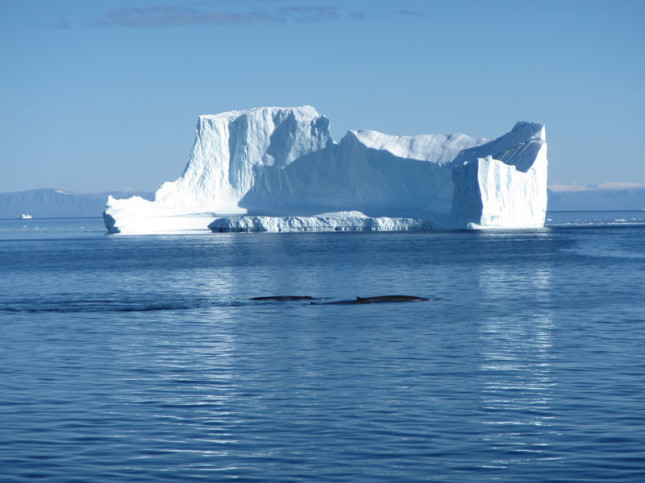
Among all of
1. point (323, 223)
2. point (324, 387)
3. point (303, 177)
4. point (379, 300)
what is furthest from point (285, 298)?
point (303, 177)

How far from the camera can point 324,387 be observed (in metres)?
12.5

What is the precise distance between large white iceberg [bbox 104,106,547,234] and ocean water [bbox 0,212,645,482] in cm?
5268

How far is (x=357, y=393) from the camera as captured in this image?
472 inches

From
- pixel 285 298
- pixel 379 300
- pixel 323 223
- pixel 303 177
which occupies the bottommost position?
pixel 285 298

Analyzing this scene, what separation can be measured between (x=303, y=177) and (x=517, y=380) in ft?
239

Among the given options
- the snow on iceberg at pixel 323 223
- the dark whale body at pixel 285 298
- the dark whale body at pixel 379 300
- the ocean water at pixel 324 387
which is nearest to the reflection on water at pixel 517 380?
the ocean water at pixel 324 387

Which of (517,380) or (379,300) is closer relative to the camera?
(517,380)

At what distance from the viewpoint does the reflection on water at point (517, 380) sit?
9.39 meters

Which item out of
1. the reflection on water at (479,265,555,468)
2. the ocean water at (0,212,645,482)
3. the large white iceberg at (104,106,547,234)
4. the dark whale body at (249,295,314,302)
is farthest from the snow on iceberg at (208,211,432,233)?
the reflection on water at (479,265,555,468)

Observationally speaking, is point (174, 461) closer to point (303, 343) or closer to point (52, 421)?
point (52, 421)

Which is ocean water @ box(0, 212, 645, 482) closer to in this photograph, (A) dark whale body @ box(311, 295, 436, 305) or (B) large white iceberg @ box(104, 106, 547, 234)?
(A) dark whale body @ box(311, 295, 436, 305)

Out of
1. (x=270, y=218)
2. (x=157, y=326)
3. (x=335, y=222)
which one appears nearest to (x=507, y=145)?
(x=335, y=222)

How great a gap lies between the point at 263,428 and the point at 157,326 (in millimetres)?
10431

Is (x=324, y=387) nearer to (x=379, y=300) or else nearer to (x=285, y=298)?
(x=379, y=300)
